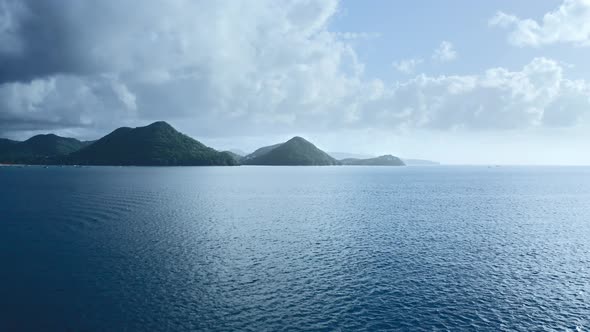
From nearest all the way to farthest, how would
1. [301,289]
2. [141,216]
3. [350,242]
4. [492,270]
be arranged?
[301,289] → [492,270] → [350,242] → [141,216]

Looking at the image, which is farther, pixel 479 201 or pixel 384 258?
pixel 479 201

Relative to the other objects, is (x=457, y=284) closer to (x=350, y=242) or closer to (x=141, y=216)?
(x=350, y=242)

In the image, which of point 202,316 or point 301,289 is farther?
point 301,289

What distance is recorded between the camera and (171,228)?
9900 cm

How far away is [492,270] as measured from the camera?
65250 mm

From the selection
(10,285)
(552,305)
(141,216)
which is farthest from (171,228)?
(552,305)

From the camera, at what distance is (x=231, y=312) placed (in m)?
47.1

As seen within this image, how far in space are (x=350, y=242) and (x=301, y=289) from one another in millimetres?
32231

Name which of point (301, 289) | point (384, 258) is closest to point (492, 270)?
point (384, 258)

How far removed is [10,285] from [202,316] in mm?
33274

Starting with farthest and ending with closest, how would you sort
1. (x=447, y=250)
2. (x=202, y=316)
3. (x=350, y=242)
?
(x=350, y=242)
(x=447, y=250)
(x=202, y=316)

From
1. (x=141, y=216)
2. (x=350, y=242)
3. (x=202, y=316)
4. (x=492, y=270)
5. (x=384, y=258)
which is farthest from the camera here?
(x=141, y=216)

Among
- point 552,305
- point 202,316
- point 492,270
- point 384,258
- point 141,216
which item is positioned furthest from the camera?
point 141,216

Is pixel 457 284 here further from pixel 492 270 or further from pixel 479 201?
pixel 479 201
